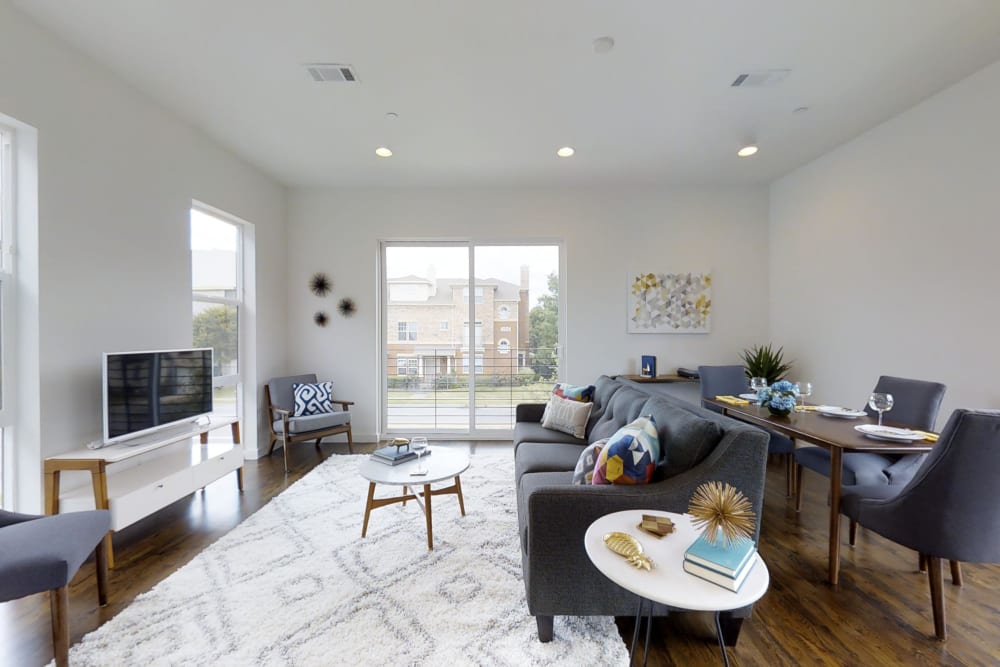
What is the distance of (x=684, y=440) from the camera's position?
177 centimetres

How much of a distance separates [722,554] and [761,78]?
2.88 m

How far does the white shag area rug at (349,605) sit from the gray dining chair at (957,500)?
137 cm

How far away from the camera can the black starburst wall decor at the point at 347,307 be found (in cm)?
466

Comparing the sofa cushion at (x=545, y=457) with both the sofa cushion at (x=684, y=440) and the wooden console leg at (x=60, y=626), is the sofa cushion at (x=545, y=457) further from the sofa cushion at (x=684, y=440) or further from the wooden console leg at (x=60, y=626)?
the wooden console leg at (x=60, y=626)

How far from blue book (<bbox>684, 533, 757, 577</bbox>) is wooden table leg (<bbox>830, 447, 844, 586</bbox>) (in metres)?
1.30

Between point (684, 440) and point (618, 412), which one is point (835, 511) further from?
point (618, 412)

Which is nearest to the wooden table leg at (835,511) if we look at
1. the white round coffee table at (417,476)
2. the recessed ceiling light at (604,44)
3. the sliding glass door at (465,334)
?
the white round coffee table at (417,476)

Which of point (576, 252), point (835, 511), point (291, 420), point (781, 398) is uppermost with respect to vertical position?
point (576, 252)

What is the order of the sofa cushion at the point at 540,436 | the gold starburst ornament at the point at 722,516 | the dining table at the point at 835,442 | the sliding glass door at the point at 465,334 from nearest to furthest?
1. the gold starburst ornament at the point at 722,516
2. the dining table at the point at 835,442
3. the sofa cushion at the point at 540,436
4. the sliding glass door at the point at 465,334

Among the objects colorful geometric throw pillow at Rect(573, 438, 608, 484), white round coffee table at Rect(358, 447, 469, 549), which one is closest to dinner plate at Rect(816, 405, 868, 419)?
colorful geometric throw pillow at Rect(573, 438, 608, 484)

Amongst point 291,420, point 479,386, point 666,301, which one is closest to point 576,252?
point 666,301

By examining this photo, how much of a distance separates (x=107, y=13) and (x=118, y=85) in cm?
71

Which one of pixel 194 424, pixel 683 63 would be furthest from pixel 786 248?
pixel 194 424

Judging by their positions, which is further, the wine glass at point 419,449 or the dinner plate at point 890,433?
the wine glass at point 419,449
